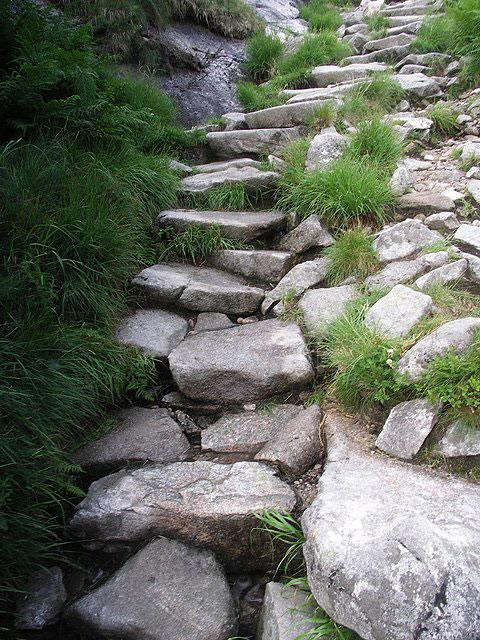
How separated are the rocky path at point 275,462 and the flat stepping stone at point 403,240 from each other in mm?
12

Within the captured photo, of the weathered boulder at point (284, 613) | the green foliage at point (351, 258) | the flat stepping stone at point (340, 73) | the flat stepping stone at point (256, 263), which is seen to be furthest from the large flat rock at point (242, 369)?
the flat stepping stone at point (340, 73)

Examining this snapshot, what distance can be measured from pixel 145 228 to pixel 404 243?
83.1 inches

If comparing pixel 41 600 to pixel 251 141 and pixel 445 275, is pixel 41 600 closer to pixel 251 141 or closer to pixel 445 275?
pixel 445 275

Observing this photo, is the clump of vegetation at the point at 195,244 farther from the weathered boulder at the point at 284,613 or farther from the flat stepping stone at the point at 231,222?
the weathered boulder at the point at 284,613

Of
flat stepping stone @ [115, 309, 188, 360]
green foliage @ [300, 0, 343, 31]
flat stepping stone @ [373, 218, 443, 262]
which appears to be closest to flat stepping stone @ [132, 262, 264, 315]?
flat stepping stone @ [115, 309, 188, 360]

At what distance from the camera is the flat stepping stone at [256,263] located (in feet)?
12.3

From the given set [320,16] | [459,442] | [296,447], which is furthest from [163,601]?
[320,16]

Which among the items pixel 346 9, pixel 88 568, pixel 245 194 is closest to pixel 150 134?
pixel 245 194

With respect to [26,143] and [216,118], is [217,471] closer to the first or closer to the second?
[26,143]

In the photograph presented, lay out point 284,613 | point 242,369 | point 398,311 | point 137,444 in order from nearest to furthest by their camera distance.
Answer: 1. point 284,613
2. point 137,444
3. point 398,311
4. point 242,369

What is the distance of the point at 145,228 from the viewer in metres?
4.02

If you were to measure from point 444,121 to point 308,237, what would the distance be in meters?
2.51

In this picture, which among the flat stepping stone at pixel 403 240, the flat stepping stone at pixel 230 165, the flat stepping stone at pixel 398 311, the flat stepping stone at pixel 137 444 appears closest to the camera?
the flat stepping stone at pixel 137 444

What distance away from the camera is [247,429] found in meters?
2.66
